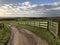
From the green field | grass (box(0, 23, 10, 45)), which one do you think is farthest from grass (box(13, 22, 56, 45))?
grass (box(0, 23, 10, 45))

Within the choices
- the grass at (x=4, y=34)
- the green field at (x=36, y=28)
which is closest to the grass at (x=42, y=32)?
the green field at (x=36, y=28)

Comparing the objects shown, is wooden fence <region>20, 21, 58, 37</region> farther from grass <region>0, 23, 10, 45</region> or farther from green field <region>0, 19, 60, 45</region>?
grass <region>0, 23, 10, 45</region>

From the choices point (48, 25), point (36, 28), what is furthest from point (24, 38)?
point (48, 25)

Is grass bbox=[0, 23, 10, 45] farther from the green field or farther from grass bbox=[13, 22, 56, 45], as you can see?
grass bbox=[13, 22, 56, 45]

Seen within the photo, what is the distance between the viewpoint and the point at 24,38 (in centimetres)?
134

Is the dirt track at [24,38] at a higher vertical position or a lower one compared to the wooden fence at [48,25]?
lower

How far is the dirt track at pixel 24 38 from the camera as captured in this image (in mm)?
1330

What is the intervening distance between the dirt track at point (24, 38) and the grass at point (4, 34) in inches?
1.7

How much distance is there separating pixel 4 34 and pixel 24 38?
0.71 feet

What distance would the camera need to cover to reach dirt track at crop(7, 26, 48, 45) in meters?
1.33

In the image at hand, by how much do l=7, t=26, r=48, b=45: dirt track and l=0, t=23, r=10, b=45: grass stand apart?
4 centimetres

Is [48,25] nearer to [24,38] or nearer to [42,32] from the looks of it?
[42,32]

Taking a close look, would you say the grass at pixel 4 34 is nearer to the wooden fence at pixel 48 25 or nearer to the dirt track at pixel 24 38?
the dirt track at pixel 24 38

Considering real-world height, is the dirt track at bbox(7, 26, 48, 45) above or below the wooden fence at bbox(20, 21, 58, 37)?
below
